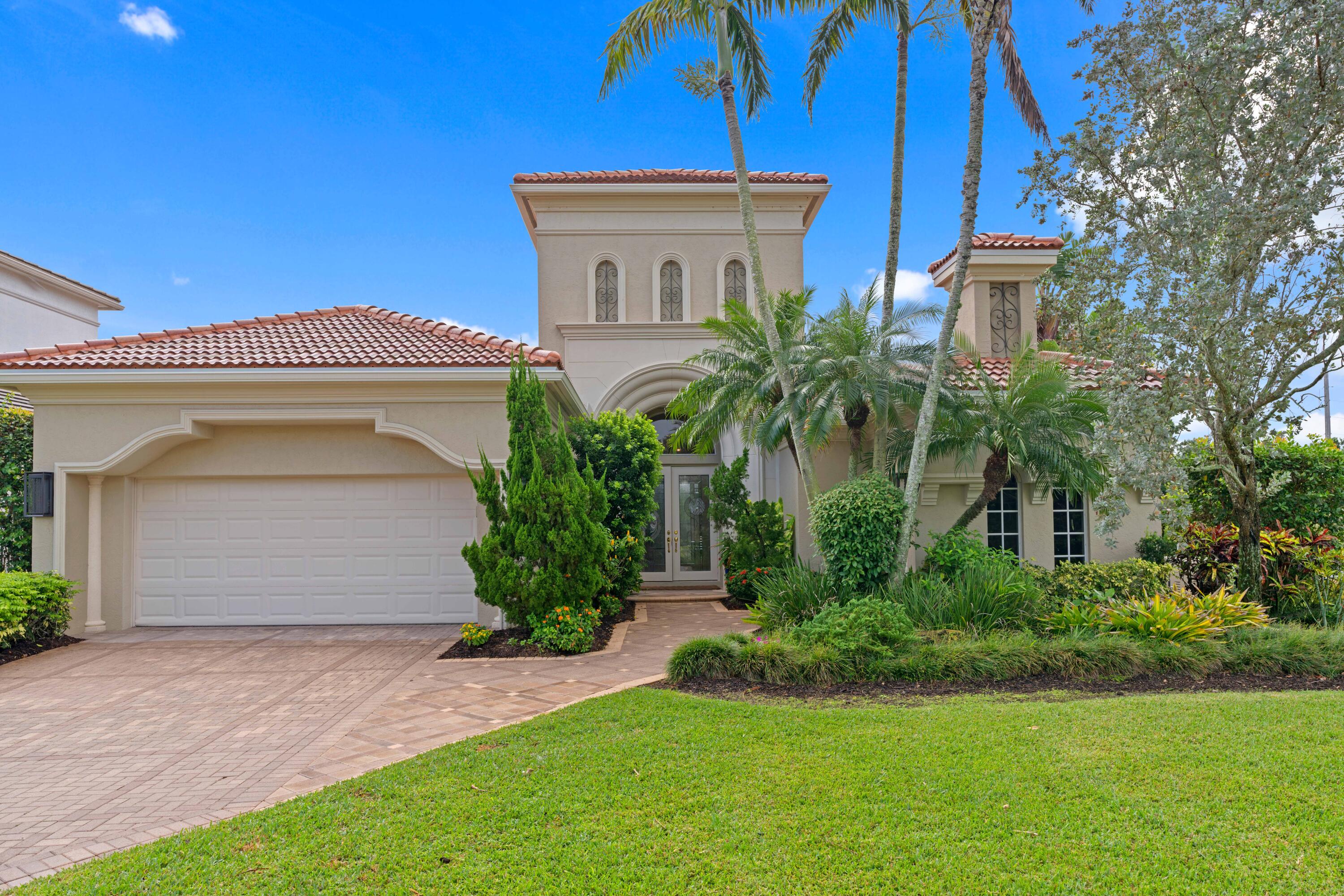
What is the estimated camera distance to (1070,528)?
13.5m

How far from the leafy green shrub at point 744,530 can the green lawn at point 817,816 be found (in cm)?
764

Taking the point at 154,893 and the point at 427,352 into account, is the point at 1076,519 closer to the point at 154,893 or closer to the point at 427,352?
the point at 427,352

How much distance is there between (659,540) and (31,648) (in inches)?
411

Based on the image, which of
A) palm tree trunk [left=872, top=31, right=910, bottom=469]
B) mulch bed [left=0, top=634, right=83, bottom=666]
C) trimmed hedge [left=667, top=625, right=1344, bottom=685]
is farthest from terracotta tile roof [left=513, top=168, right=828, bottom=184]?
trimmed hedge [left=667, top=625, right=1344, bottom=685]

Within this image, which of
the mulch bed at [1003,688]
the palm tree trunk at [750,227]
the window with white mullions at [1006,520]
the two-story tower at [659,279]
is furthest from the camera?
the two-story tower at [659,279]

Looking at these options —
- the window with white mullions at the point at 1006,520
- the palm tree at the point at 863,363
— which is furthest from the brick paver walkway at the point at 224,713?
the window with white mullions at the point at 1006,520

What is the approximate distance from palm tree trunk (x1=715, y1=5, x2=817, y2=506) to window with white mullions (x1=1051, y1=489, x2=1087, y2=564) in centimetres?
542

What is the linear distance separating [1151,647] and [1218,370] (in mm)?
3163

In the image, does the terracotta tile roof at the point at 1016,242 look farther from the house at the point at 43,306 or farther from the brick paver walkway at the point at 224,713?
the house at the point at 43,306

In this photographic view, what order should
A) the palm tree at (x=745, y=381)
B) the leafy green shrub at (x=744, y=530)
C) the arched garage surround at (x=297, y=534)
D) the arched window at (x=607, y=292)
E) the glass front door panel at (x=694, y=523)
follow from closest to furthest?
the palm tree at (x=745, y=381) → the arched garage surround at (x=297, y=534) → the leafy green shrub at (x=744, y=530) → the glass front door panel at (x=694, y=523) → the arched window at (x=607, y=292)

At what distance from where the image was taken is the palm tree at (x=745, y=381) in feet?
38.5

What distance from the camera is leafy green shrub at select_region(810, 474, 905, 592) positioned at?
30.5 feet

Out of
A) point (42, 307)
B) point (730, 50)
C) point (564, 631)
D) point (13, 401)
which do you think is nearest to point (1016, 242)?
point (730, 50)

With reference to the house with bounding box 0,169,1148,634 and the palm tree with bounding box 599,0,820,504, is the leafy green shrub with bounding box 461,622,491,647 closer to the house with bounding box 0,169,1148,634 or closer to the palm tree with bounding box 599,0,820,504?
the house with bounding box 0,169,1148,634
